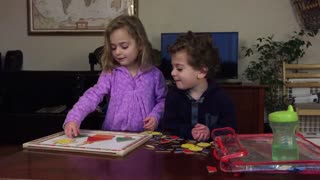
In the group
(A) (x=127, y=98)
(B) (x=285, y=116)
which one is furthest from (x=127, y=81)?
(B) (x=285, y=116)

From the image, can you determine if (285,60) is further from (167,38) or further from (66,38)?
(66,38)

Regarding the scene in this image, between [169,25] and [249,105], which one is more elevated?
[169,25]

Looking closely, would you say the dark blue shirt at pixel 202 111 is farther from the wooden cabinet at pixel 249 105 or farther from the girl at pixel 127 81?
the wooden cabinet at pixel 249 105

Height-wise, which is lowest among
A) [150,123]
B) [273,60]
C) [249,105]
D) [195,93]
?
[249,105]

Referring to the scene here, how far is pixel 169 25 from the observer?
3.62 meters

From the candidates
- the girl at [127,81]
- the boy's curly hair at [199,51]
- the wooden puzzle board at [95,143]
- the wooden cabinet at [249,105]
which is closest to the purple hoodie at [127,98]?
the girl at [127,81]

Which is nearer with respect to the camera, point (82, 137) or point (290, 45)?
point (82, 137)

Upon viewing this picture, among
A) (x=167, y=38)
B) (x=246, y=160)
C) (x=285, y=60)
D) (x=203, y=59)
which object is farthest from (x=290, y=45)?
(x=246, y=160)

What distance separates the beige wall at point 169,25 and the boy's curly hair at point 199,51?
2148mm

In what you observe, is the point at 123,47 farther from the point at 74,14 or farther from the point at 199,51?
the point at 74,14

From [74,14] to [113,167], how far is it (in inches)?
121

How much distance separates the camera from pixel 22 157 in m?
0.95

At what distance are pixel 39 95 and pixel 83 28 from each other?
0.74 meters

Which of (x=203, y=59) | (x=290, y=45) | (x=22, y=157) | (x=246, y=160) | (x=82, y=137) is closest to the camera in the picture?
(x=246, y=160)
